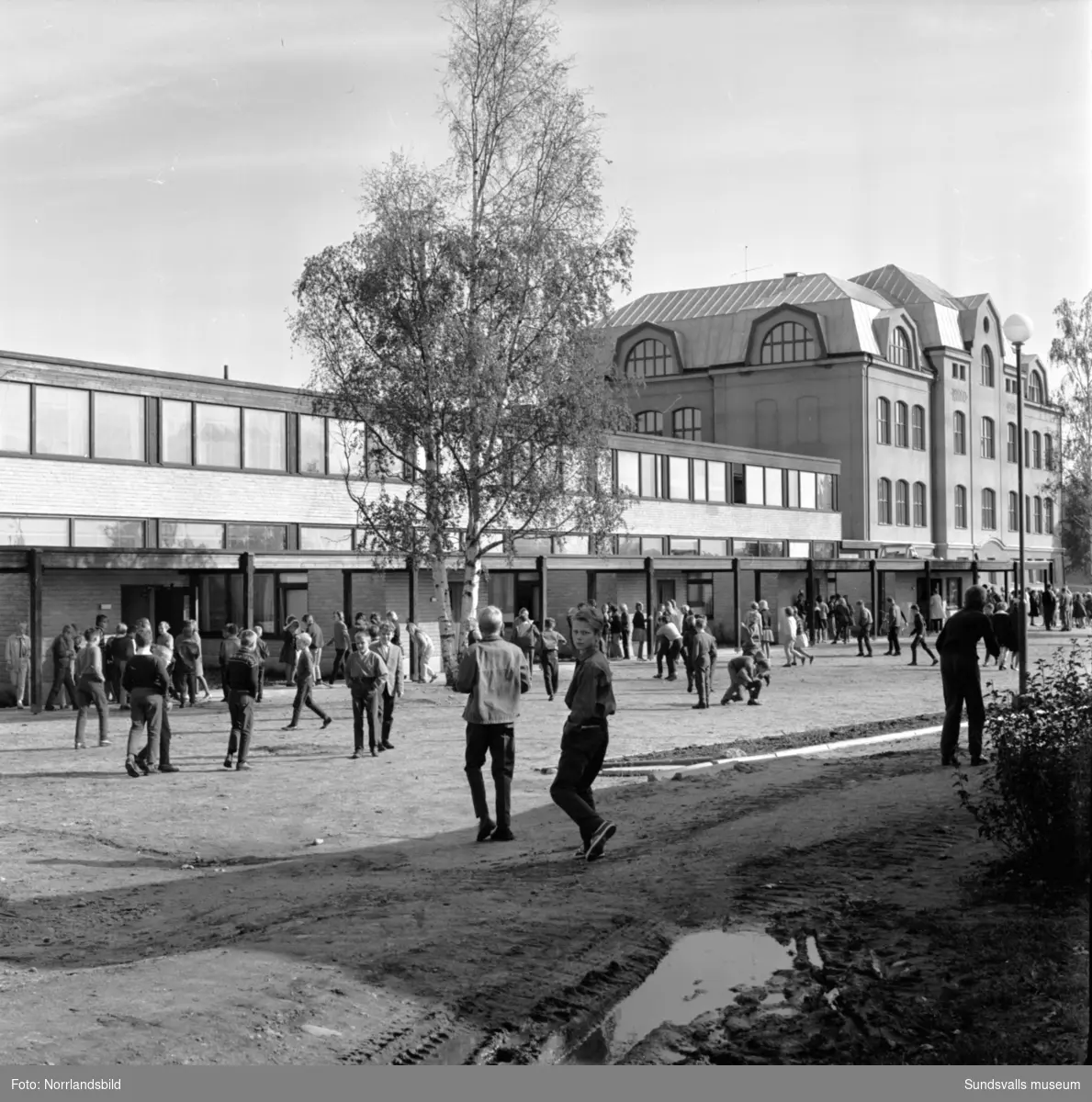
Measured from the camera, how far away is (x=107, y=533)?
3186 cm

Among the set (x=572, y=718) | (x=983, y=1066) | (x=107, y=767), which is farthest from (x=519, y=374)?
(x=983, y=1066)

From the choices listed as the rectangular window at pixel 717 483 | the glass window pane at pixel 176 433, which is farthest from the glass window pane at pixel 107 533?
the rectangular window at pixel 717 483

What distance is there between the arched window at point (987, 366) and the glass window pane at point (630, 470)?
108 feet

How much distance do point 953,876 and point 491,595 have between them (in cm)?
3608

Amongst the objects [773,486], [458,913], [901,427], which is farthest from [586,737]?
[901,427]

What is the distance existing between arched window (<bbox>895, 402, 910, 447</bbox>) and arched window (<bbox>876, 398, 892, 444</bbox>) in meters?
0.61

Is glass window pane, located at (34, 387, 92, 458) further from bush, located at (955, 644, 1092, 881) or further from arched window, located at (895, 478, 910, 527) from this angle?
arched window, located at (895, 478, 910, 527)

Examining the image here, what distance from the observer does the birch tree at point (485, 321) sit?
25719mm

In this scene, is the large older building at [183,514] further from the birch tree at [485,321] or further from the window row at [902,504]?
the window row at [902,504]

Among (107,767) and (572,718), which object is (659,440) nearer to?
(107,767)

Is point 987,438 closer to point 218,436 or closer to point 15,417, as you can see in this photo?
point 218,436

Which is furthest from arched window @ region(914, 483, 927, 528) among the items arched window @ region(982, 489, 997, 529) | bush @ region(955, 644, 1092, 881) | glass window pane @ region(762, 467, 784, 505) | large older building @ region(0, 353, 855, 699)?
bush @ region(955, 644, 1092, 881)

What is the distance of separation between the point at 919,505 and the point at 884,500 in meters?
3.75

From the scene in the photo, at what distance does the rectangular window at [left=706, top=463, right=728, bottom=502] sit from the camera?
170 feet
